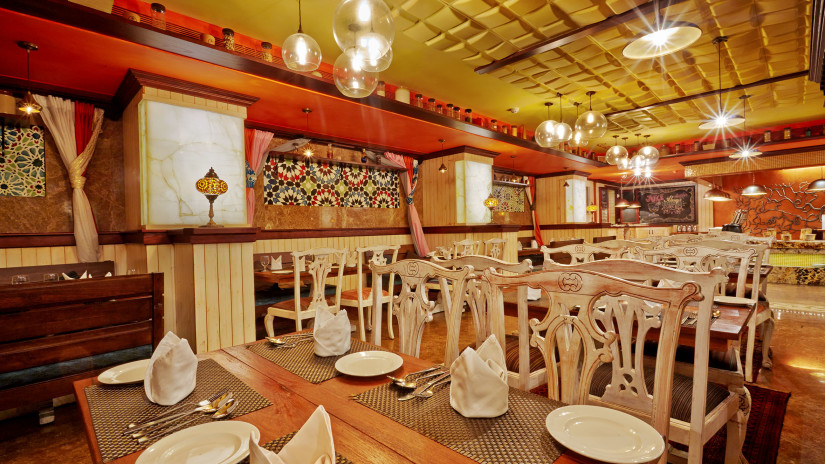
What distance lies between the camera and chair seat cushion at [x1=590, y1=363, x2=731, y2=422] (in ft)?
4.77

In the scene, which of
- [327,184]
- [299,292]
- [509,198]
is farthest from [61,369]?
[509,198]

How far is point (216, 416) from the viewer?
3.21ft

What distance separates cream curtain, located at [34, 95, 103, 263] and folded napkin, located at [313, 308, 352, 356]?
149 inches

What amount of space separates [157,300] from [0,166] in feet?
10.0

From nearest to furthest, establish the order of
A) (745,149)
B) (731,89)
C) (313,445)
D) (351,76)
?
(313,445) < (351,76) < (731,89) < (745,149)

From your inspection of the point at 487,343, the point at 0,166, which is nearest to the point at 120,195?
the point at 0,166

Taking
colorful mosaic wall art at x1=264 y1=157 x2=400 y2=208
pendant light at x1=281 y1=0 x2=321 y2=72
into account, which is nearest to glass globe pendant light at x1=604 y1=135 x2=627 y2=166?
colorful mosaic wall art at x1=264 y1=157 x2=400 y2=208

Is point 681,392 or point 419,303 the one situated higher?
point 419,303

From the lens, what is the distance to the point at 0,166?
3.65 m

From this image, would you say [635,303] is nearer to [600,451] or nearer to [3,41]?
[600,451]

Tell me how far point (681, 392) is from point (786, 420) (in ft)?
5.00

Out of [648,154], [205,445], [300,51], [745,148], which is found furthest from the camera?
[745,148]

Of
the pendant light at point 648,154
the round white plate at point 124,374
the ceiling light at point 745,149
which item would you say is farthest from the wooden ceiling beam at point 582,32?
A: the ceiling light at point 745,149

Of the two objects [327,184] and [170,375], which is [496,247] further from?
[170,375]
